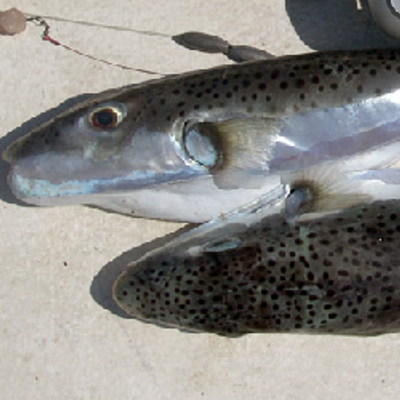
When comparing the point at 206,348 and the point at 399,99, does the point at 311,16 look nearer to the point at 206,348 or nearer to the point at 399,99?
the point at 399,99

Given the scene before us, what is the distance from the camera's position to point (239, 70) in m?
2.66

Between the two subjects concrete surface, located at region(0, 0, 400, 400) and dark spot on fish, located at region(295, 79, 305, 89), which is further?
concrete surface, located at region(0, 0, 400, 400)

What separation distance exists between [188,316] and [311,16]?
1844 mm

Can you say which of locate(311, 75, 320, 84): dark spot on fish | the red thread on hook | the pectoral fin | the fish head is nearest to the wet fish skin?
the pectoral fin

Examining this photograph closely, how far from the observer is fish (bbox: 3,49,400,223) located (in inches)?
101

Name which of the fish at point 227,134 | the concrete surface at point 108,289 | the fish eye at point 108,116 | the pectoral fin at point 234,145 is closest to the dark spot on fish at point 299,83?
the fish at point 227,134

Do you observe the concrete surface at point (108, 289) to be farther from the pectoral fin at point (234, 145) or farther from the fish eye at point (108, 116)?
the pectoral fin at point (234, 145)

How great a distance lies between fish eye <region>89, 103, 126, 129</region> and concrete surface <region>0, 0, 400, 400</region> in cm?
45

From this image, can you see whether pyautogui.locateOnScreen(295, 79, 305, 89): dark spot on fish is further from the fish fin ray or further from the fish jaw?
the fish jaw

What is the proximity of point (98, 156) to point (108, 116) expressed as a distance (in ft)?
0.69

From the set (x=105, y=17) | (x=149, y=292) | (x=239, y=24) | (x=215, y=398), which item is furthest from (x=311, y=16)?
(x=215, y=398)

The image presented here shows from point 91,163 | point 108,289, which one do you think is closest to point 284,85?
point 91,163

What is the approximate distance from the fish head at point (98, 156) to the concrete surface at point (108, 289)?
413 mm

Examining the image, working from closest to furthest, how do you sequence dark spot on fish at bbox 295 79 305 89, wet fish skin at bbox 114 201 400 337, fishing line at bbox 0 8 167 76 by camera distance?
wet fish skin at bbox 114 201 400 337
dark spot on fish at bbox 295 79 305 89
fishing line at bbox 0 8 167 76
